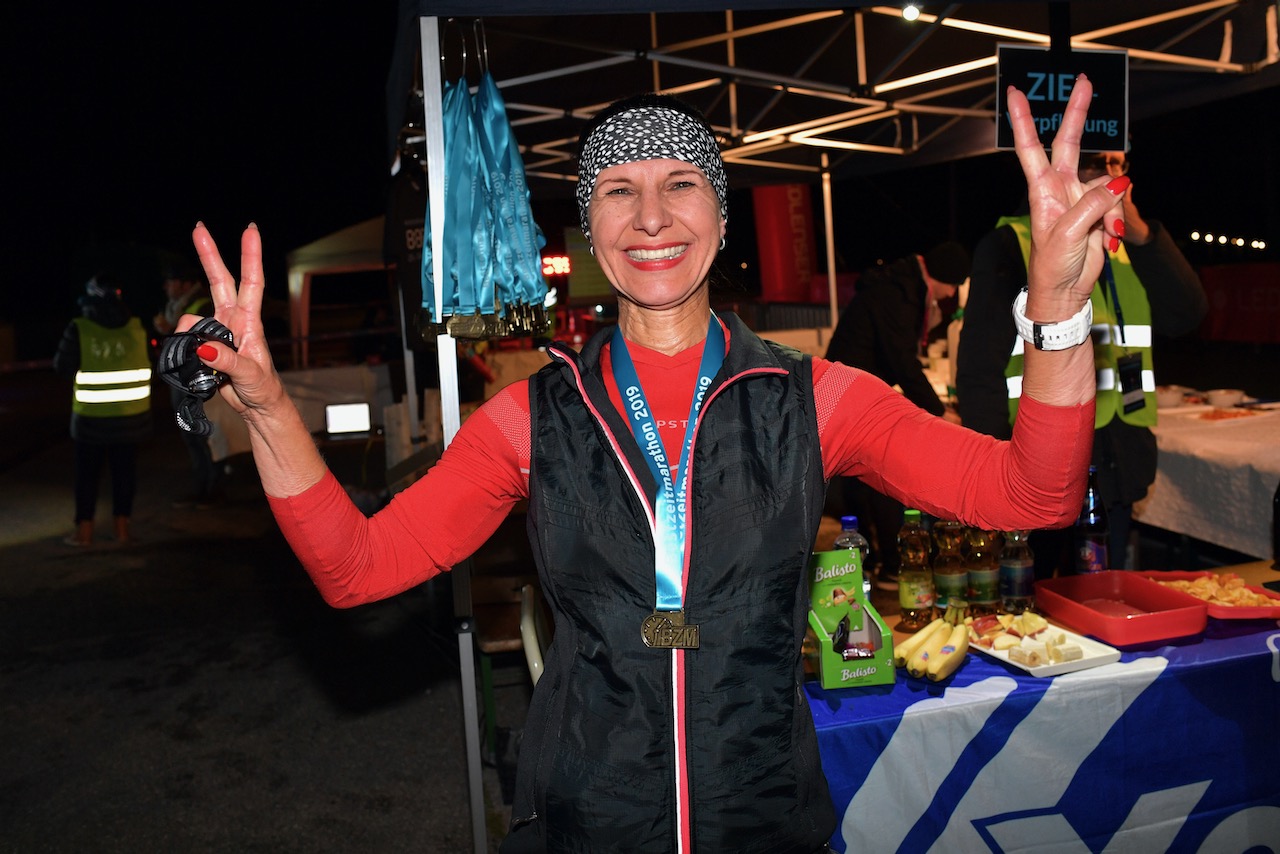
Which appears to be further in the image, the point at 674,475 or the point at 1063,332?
the point at 674,475

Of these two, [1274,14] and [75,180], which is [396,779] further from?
[75,180]

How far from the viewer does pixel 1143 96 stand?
19.4 ft

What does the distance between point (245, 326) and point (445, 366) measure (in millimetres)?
1625

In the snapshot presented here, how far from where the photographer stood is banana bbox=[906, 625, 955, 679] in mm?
2541

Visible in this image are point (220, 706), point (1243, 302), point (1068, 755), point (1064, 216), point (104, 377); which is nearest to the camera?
point (1064, 216)

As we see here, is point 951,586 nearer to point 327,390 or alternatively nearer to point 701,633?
point 701,633

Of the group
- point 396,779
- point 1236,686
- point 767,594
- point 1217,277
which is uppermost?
point 1217,277

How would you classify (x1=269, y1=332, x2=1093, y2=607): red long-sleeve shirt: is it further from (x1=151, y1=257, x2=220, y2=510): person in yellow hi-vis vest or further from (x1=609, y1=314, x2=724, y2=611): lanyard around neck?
(x1=151, y1=257, x2=220, y2=510): person in yellow hi-vis vest

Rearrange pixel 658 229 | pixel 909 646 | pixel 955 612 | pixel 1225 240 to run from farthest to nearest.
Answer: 1. pixel 1225 240
2. pixel 955 612
3. pixel 909 646
4. pixel 658 229

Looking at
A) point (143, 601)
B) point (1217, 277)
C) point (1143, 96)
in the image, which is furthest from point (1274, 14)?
point (1217, 277)

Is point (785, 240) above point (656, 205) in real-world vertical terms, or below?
above

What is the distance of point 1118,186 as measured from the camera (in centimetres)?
131

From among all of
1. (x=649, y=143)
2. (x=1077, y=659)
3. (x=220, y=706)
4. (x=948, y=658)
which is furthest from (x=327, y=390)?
(x=649, y=143)

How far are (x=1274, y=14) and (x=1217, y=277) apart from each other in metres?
14.6
